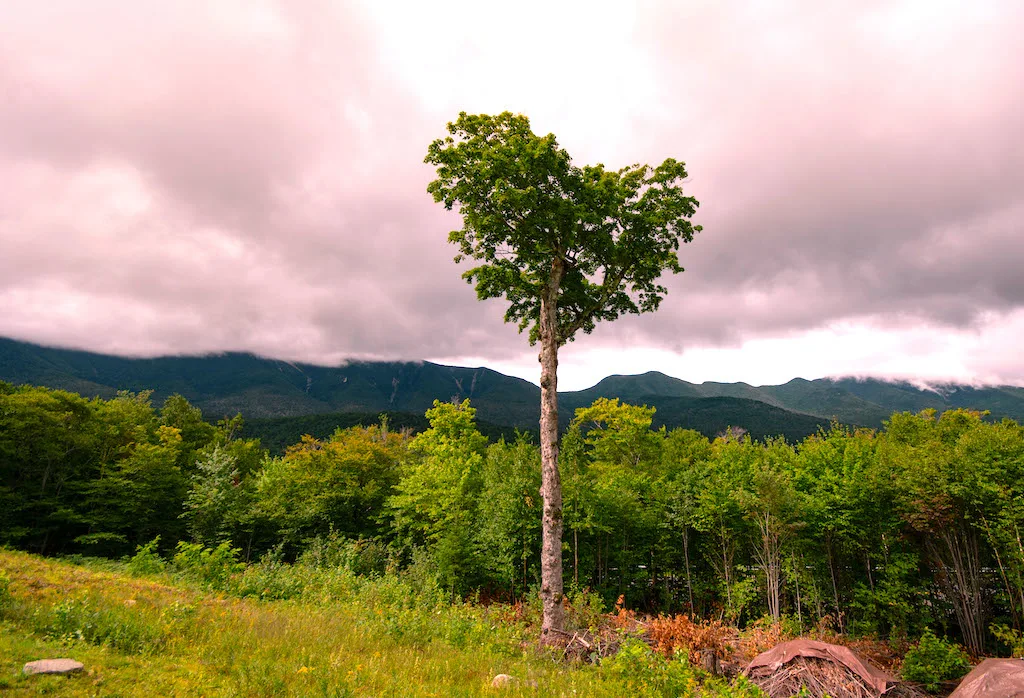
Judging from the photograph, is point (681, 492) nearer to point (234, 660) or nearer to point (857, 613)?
point (857, 613)

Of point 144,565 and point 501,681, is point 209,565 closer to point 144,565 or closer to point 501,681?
point 144,565

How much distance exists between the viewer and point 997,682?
9.81 metres

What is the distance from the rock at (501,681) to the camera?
7198mm

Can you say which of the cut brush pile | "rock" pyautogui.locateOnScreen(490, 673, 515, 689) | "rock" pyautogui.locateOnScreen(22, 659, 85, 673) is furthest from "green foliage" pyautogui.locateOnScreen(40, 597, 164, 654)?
the cut brush pile

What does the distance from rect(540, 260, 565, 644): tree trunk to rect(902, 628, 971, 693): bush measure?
1258 cm

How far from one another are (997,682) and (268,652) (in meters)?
16.0

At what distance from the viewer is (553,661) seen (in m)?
9.84

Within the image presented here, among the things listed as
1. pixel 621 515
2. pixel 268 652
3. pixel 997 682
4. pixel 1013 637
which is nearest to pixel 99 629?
pixel 268 652

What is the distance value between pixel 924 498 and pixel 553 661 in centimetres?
1851

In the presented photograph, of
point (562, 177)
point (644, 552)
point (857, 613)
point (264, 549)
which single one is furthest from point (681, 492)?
point (264, 549)

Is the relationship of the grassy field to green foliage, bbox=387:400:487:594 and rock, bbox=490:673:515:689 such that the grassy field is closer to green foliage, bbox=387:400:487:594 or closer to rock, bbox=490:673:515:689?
rock, bbox=490:673:515:689

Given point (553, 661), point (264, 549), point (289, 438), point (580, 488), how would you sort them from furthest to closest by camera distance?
point (289, 438)
point (264, 549)
point (580, 488)
point (553, 661)

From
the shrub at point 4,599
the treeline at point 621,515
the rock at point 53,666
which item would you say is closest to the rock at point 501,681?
the rock at point 53,666

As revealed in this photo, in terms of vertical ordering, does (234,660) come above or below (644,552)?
above
